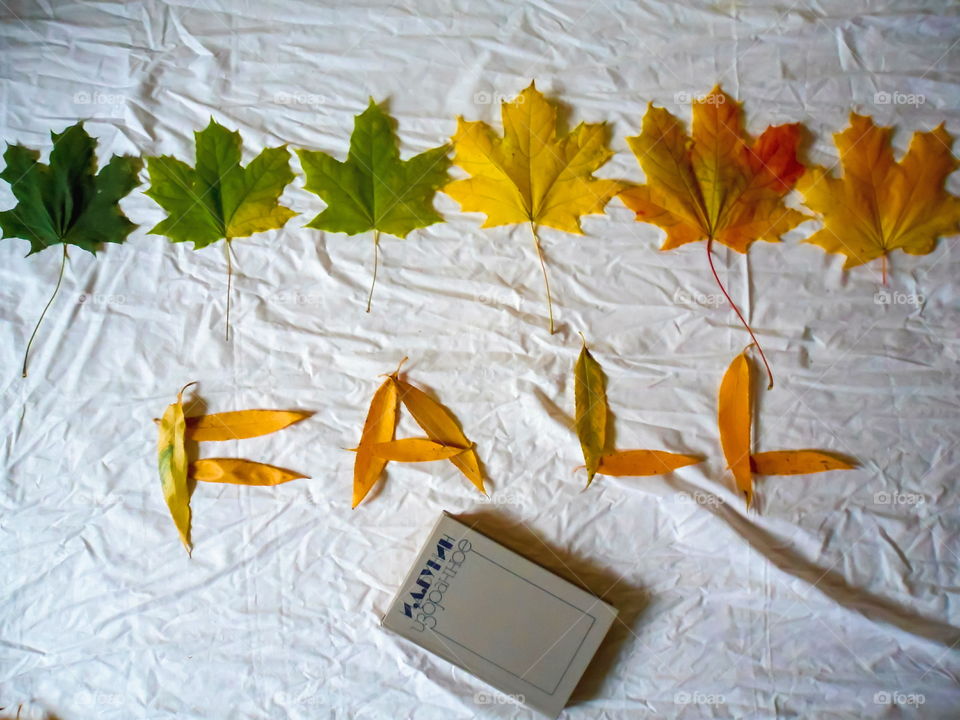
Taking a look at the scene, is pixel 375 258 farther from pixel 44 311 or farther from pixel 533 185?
pixel 44 311

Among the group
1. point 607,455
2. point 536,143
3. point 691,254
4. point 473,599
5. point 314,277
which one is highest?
point 536,143

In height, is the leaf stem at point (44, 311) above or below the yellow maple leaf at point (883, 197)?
below

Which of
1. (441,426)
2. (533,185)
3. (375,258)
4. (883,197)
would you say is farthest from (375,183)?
(883,197)

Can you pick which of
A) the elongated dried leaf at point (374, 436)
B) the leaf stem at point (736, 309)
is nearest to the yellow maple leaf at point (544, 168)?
the leaf stem at point (736, 309)

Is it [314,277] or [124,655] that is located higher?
[314,277]

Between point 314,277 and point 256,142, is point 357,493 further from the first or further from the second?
point 256,142

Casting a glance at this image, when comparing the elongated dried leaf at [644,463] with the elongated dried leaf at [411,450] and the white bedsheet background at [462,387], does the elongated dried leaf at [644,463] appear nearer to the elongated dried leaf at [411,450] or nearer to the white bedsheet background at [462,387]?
the white bedsheet background at [462,387]

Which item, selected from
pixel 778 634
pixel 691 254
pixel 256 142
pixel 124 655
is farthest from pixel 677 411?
pixel 124 655
